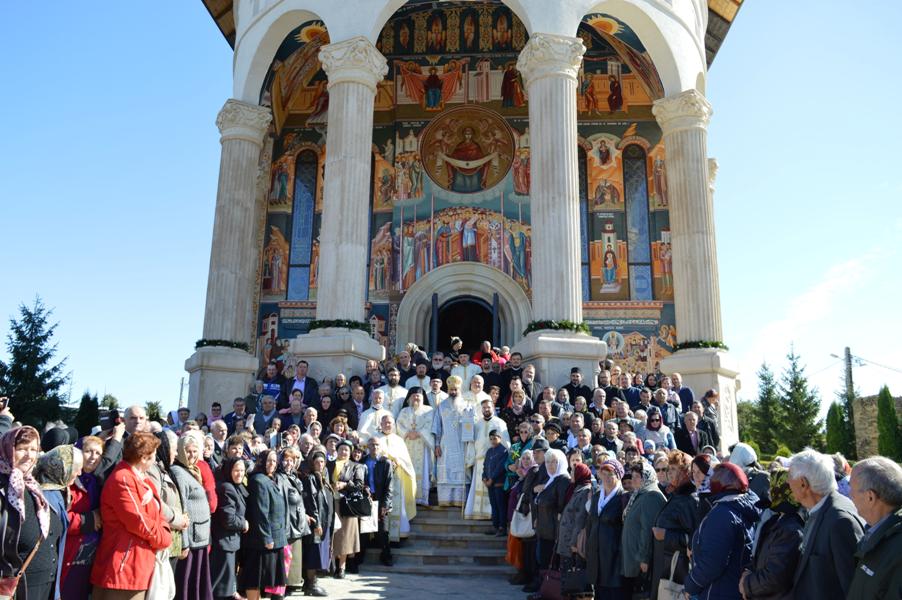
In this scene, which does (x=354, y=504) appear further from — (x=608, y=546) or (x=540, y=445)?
(x=608, y=546)

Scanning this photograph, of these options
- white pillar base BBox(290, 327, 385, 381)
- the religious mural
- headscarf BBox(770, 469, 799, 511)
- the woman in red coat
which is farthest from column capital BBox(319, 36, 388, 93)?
headscarf BBox(770, 469, 799, 511)

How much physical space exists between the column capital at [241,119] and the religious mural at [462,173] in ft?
5.24

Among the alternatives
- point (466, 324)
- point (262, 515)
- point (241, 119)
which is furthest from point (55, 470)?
point (466, 324)

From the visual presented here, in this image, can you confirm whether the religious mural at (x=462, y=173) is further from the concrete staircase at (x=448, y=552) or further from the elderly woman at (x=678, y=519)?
the elderly woman at (x=678, y=519)

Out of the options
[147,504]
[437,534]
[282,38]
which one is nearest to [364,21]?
[282,38]

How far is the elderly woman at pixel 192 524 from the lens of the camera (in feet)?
17.2

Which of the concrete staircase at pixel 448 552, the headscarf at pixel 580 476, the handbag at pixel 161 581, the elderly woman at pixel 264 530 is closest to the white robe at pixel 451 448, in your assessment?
the concrete staircase at pixel 448 552

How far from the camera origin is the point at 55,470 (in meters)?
4.29

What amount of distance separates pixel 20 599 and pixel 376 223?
1494cm

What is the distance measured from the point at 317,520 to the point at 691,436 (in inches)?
210

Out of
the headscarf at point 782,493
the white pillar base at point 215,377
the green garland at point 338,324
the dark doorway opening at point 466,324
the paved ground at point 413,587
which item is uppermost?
the dark doorway opening at point 466,324

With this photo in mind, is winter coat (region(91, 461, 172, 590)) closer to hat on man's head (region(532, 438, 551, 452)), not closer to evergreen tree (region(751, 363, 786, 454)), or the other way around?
hat on man's head (region(532, 438, 551, 452))

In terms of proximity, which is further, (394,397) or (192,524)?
(394,397)

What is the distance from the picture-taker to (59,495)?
432 cm
